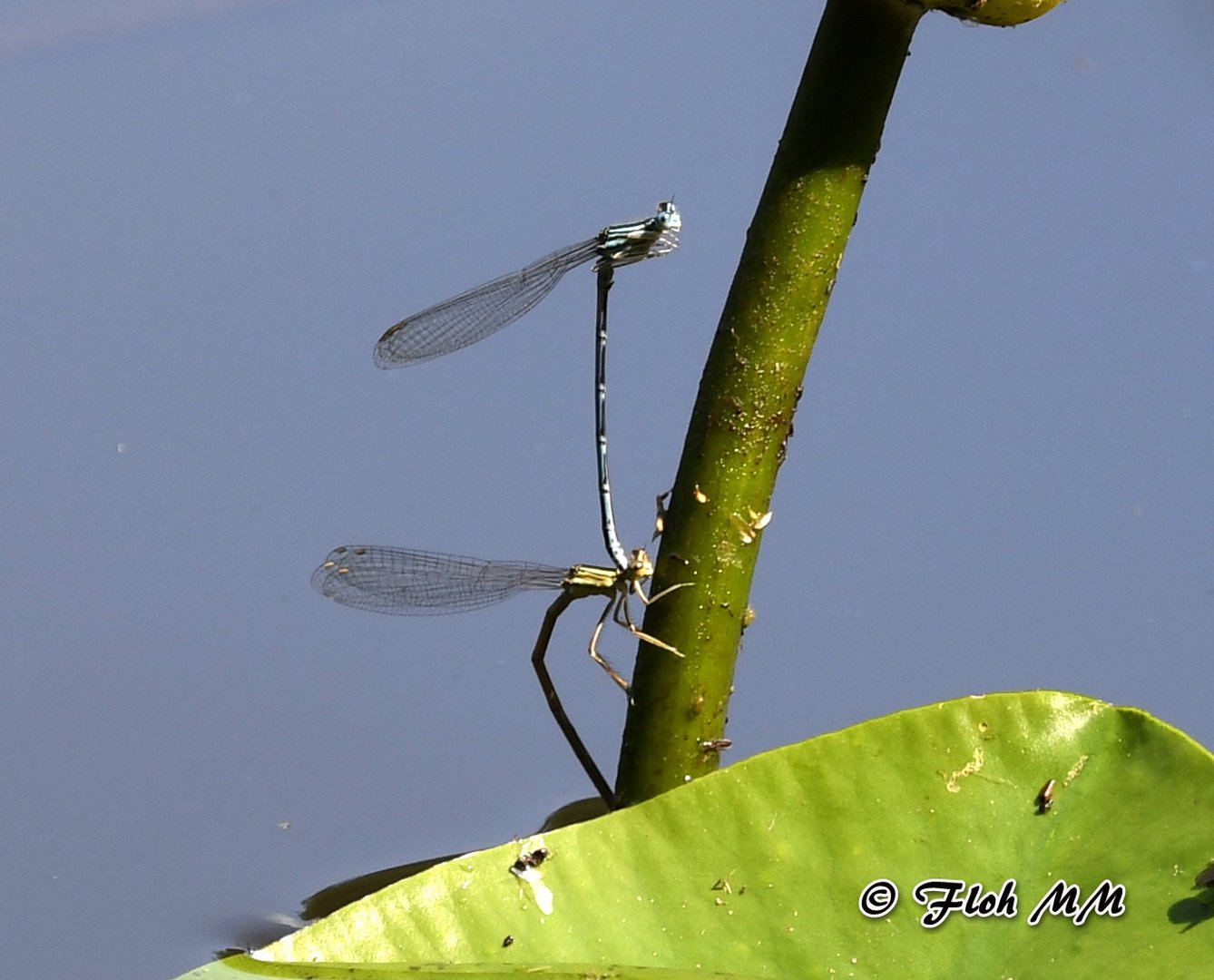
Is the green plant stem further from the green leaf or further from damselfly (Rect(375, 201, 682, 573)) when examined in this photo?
damselfly (Rect(375, 201, 682, 573))

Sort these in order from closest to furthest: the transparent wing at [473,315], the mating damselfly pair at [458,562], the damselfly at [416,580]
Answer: the mating damselfly pair at [458,562] → the damselfly at [416,580] → the transparent wing at [473,315]

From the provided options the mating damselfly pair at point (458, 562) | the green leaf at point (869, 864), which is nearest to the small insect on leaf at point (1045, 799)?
the green leaf at point (869, 864)

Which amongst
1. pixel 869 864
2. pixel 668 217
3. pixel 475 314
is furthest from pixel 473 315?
pixel 869 864

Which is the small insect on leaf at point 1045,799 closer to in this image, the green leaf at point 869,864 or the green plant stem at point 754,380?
the green leaf at point 869,864

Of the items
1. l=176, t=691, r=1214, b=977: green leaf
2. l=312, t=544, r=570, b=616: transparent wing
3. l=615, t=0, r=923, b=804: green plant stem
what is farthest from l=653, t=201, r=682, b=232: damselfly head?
l=176, t=691, r=1214, b=977: green leaf

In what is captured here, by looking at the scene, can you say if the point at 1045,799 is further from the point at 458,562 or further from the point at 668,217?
the point at 458,562

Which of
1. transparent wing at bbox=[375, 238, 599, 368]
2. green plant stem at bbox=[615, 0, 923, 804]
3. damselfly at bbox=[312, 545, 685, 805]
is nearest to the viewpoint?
green plant stem at bbox=[615, 0, 923, 804]
